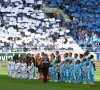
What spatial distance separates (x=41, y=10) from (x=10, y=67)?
20.2 metres

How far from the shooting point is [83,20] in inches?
1981

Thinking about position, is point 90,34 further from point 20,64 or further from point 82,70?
point 82,70

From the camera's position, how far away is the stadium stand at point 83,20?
45.1m

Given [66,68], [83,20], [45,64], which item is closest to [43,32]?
[83,20]

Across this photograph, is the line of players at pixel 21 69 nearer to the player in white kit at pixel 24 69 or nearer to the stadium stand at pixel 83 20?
the player in white kit at pixel 24 69

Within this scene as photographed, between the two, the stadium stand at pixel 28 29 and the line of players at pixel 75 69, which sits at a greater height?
the line of players at pixel 75 69

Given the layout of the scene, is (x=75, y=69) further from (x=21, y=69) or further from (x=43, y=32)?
(x=43, y=32)

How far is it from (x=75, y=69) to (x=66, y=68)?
88cm

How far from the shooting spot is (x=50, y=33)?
154 ft

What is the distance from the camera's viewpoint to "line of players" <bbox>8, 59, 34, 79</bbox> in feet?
95.7

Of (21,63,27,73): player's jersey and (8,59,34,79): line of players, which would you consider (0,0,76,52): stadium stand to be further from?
(21,63,27,73): player's jersey

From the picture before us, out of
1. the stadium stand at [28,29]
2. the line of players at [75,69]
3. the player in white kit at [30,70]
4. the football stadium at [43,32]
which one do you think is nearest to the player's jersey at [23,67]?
the football stadium at [43,32]

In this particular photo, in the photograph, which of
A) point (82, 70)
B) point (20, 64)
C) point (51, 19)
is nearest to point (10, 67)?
point (20, 64)

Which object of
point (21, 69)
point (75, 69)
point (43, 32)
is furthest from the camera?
point (43, 32)
